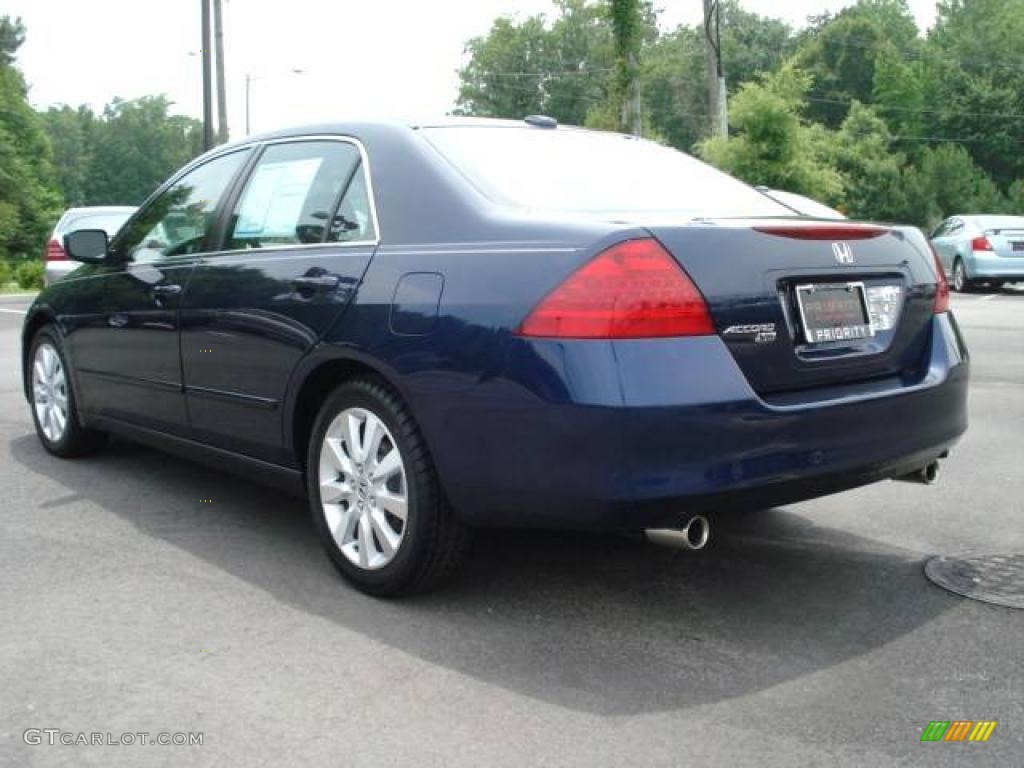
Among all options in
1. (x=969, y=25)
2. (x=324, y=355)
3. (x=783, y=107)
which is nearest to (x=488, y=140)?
(x=324, y=355)

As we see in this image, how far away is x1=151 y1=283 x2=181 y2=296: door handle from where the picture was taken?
4863mm

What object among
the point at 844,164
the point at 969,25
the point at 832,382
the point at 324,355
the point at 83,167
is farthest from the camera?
the point at 83,167

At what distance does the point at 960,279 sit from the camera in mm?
21297

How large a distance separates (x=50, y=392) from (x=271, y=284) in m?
2.54

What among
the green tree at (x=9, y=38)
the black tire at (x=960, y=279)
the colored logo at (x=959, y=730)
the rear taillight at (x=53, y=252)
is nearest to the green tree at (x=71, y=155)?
the green tree at (x=9, y=38)

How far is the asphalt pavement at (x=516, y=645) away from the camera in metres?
2.85

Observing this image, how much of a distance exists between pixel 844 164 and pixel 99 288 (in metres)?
61.9

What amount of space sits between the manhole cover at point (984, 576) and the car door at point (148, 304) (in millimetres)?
2924

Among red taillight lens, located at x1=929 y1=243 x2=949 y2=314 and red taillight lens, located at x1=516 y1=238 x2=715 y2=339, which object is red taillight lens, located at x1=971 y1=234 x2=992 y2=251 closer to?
red taillight lens, located at x1=929 y1=243 x2=949 y2=314

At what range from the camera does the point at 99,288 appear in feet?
18.3

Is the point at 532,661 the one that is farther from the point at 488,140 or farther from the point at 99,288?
the point at 99,288

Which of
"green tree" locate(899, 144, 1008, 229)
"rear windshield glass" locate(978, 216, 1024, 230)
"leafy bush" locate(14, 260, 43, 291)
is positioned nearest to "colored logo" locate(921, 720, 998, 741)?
"rear windshield glass" locate(978, 216, 1024, 230)

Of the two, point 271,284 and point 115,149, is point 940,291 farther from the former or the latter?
point 115,149

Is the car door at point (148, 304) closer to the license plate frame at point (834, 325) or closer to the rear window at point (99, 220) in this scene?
the license plate frame at point (834, 325)
